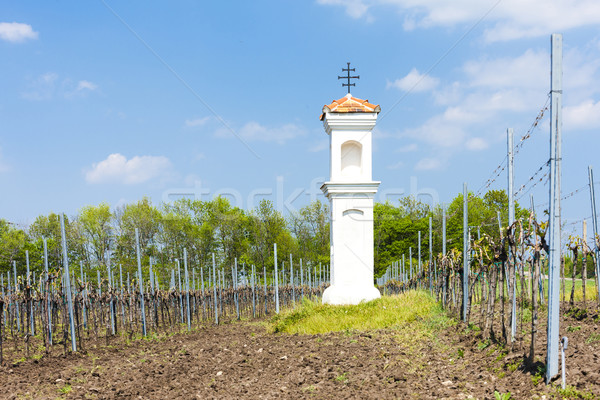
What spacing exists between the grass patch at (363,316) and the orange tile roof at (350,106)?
16.9 feet

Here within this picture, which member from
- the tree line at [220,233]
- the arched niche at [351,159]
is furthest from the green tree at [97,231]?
the arched niche at [351,159]

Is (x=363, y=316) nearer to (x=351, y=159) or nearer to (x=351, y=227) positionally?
(x=351, y=227)

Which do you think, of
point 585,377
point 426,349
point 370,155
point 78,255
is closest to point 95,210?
point 78,255

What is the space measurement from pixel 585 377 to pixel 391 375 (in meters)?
2.36

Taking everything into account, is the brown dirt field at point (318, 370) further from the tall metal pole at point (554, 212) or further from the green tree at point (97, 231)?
the green tree at point (97, 231)

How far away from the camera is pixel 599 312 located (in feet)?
34.0

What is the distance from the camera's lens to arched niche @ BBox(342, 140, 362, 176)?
51.8 feet

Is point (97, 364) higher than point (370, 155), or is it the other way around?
point (370, 155)

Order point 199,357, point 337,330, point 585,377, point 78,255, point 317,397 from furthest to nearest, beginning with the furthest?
point 78,255
point 337,330
point 199,357
point 317,397
point 585,377

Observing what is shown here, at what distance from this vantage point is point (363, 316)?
12.7m

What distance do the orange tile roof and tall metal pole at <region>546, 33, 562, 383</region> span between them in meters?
8.97

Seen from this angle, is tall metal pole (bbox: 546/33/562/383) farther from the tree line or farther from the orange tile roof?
the tree line

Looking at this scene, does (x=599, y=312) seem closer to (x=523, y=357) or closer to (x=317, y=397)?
(x=523, y=357)

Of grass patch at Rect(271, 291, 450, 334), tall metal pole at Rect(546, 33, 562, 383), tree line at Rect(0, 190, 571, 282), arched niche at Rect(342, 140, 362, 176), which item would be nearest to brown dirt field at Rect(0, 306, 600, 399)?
tall metal pole at Rect(546, 33, 562, 383)
